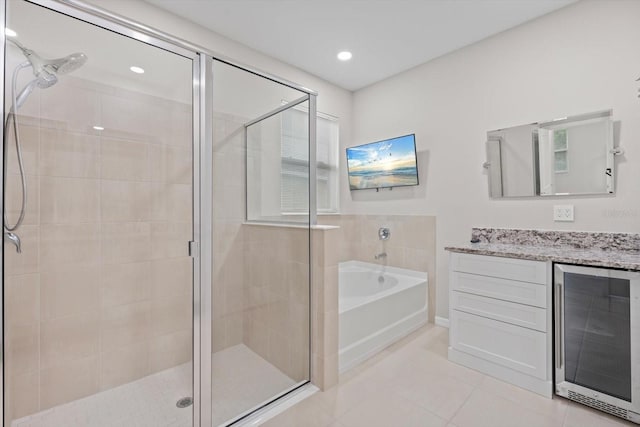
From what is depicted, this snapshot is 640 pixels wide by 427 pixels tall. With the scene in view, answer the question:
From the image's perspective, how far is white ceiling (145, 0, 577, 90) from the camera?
7.12ft

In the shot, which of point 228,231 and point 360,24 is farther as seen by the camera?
point 360,24

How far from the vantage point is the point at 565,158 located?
7.23ft

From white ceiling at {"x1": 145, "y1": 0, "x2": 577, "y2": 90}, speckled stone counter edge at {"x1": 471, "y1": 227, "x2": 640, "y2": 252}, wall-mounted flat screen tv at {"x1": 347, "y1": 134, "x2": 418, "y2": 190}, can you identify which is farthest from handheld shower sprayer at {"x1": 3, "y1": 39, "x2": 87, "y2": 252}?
speckled stone counter edge at {"x1": 471, "y1": 227, "x2": 640, "y2": 252}

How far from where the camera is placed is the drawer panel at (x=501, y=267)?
181cm

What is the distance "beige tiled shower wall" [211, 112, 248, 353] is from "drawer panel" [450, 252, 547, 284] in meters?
1.52

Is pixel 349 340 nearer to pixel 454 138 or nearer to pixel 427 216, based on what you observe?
pixel 427 216

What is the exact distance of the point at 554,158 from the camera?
2.25 meters

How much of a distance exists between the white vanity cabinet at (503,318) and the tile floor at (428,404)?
105 millimetres

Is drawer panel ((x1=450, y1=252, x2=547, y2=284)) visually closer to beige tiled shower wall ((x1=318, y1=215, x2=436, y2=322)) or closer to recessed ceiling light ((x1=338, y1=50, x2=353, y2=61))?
beige tiled shower wall ((x1=318, y1=215, x2=436, y2=322))

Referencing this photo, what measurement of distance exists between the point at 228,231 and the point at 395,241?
2098 mm

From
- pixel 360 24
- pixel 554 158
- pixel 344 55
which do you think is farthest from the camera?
pixel 344 55

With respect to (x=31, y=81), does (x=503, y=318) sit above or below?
below

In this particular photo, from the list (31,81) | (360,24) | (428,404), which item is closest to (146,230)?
(31,81)

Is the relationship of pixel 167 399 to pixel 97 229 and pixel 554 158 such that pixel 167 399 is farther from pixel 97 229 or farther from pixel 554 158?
pixel 554 158
